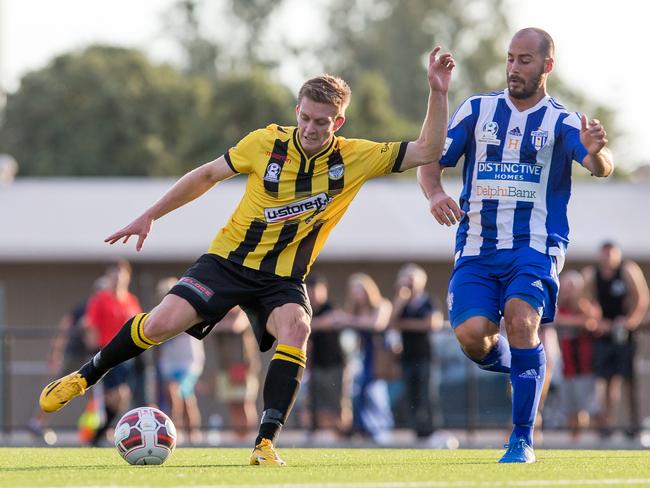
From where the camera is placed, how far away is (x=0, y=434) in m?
16.0

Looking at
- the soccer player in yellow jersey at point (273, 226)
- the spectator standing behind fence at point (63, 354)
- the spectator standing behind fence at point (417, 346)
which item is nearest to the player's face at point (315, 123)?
the soccer player in yellow jersey at point (273, 226)

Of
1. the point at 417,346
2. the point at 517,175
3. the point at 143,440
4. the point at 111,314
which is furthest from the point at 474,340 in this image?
the point at 111,314

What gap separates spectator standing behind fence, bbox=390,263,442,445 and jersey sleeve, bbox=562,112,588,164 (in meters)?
7.01

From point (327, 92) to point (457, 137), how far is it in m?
0.94

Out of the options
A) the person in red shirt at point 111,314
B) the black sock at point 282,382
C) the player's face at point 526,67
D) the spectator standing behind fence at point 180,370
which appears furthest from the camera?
the spectator standing behind fence at point 180,370

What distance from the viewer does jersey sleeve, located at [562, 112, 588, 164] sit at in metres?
8.16

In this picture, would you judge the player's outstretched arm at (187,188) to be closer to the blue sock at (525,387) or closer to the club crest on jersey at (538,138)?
the club crest on jersey at (538,138)

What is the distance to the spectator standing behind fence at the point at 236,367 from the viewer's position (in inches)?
637

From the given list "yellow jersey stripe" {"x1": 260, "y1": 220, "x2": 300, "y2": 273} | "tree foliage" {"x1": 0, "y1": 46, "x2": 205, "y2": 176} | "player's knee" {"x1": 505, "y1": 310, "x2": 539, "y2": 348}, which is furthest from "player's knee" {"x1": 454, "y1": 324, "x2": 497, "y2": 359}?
"tree foliage" {"x1": 0, "y1": 46, "x2": 205, "y2": 176}

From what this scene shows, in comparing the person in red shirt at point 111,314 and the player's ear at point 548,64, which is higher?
the player's ear at point 548,64

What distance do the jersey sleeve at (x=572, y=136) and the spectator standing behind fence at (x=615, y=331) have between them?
7.46 metres

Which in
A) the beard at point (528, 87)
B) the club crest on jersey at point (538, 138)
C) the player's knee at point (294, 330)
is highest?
the beard at point (528, 87)

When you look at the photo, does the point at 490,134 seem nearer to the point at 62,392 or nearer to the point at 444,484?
the point at 444,484

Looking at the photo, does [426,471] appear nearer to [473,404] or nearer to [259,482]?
[259,482]
